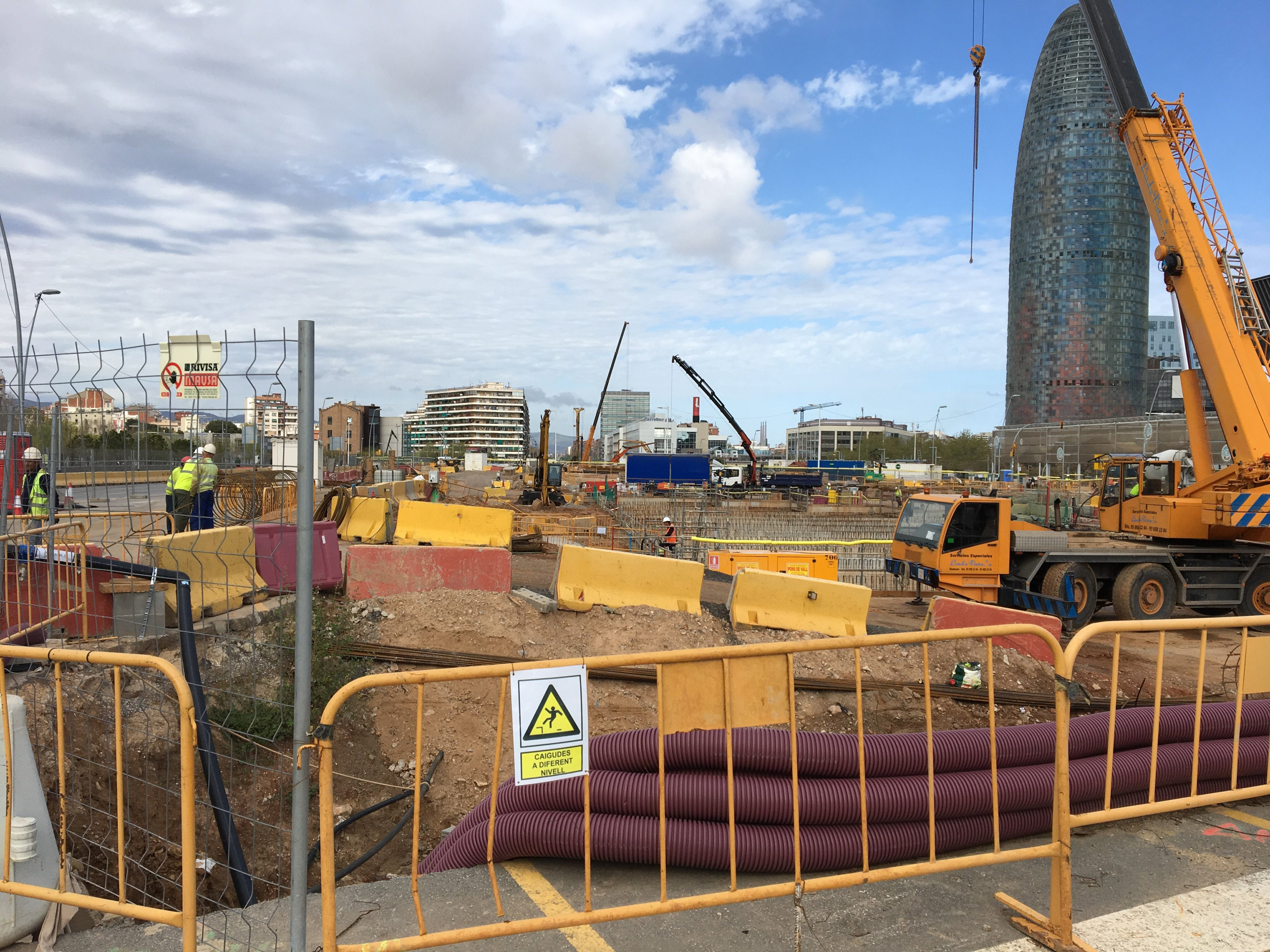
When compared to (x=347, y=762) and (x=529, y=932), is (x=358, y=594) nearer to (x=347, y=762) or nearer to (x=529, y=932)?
(x=347, y=762)

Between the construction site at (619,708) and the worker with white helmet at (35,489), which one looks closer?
the construction site at (619,708)

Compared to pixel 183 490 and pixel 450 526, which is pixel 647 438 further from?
pixel 183 490

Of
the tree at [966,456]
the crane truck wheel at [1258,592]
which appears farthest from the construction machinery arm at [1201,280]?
the tree at [966,456]

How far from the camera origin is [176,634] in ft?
24.2

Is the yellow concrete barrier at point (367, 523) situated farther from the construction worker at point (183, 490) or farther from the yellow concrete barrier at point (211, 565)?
the construction worker at point (183, 490)

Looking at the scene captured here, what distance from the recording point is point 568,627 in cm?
971

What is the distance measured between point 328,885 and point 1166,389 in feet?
476

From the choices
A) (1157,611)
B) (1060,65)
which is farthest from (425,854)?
(1060,65)

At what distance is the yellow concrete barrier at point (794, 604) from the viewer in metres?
10.0

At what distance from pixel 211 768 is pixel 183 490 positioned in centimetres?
310

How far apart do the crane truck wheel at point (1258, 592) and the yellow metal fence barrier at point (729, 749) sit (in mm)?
13816

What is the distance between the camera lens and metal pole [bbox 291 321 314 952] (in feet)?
8.87

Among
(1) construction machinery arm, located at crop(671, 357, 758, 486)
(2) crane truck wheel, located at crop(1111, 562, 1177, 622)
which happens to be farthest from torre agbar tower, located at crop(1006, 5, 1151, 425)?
(2) crane truck wheel, located at crop(1111, 562, 1177, 622)

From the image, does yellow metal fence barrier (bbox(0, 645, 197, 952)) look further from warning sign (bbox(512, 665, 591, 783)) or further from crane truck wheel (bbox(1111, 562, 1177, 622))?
crane truck wheel (bbox(1111, 562, 1177, 622))
